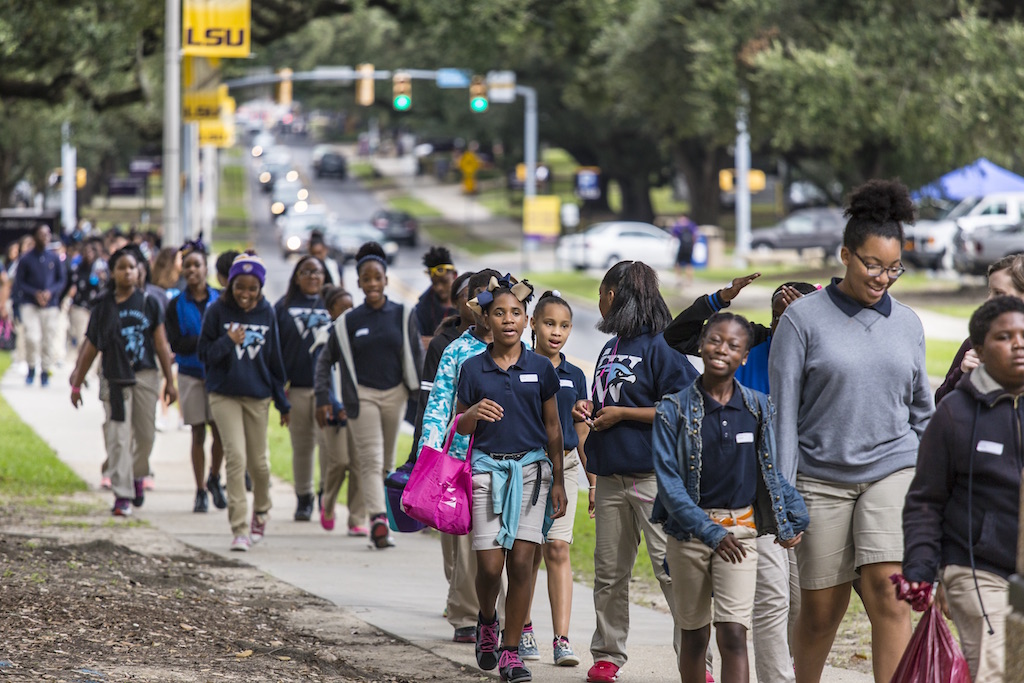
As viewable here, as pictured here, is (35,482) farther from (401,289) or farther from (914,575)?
(401,289)

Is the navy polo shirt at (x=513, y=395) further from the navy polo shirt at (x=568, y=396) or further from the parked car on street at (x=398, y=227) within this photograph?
the parked car on street at (x=398, y=227)

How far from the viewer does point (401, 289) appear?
125 ft

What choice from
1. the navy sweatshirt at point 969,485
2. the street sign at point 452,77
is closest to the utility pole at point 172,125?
the navy sweatshirt at point 969,485

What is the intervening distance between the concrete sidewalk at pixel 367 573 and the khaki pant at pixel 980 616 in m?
1.98

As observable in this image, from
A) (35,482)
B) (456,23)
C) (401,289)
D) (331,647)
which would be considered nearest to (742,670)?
(331,647)

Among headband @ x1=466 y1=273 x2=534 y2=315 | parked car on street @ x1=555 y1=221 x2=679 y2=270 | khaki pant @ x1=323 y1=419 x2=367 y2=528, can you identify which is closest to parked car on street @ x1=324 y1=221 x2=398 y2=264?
parked car on street @ x1=555 y1=221 x2=679 y2=270

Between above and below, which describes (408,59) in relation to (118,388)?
above

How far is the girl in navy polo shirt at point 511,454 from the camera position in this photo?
6652mm

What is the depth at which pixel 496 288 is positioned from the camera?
674cm

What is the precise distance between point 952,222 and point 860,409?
33.9 meters

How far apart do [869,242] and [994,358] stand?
3.35 feet

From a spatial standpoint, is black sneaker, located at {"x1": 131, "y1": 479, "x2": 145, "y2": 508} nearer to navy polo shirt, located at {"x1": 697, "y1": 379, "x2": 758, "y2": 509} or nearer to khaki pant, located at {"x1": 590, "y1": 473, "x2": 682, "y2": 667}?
khaki pant, located at {"x1": 590, "y1": 473, "x2": 682, "y2": 667}

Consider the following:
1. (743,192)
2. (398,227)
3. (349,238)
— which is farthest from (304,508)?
(398,227)

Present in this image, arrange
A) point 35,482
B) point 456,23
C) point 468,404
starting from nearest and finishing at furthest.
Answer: point 468,404, point 35,482, point 456,23
